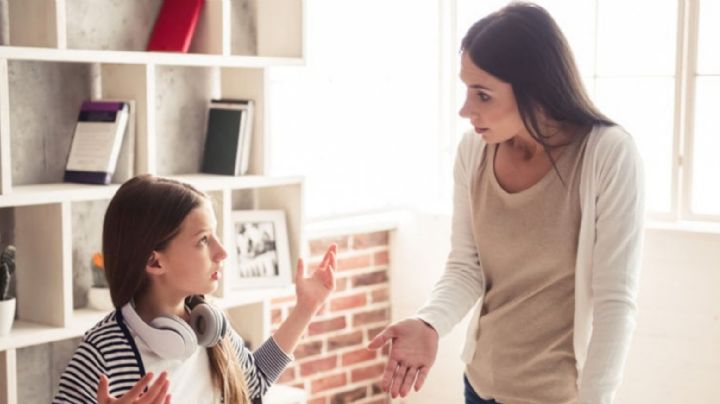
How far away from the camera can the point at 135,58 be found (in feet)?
9.63

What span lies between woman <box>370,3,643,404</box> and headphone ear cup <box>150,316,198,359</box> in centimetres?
40

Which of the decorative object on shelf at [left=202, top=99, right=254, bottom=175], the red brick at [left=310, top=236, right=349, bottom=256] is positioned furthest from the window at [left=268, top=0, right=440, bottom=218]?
the decorative object on shelf at [left=202, top=99, right=254, bottom=175]

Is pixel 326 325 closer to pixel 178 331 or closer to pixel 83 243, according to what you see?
pixel 83 243

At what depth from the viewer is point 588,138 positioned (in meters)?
2.16

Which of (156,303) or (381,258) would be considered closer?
(156,303)

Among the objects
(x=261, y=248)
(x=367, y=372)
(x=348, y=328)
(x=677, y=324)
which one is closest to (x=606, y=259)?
(x=677, y=324)

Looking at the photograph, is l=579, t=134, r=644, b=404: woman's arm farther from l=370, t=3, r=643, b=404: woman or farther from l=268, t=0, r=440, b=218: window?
l=268, t=0, r=440, b=218: window

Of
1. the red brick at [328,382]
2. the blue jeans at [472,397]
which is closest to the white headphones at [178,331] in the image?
the blue jeans at [472,397]

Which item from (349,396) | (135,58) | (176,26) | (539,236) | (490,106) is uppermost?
(176,26)

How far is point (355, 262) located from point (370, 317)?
0.87ft

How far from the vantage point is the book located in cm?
297

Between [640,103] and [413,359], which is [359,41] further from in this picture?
[413,359]

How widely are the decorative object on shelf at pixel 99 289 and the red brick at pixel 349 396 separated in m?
1.31

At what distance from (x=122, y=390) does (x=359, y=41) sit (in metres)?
2.40
